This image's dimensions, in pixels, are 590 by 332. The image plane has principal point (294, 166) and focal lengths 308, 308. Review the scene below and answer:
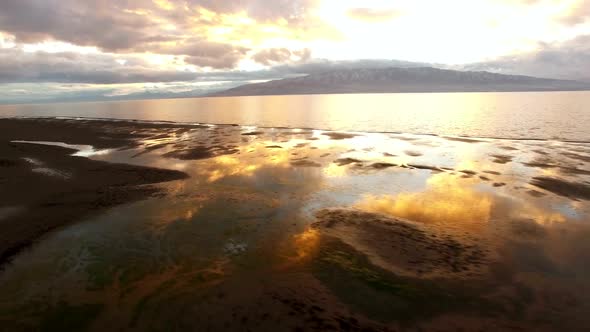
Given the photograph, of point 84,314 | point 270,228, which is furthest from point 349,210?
point 84,314

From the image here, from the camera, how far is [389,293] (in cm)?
1050

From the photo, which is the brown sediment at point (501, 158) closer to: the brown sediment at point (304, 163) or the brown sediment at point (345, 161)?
the brown sediment at point (345, 161)

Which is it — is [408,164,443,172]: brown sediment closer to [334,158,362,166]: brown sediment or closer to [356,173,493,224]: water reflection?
[356,173,493,224]: water reflection

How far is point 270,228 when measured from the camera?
15.3 meters

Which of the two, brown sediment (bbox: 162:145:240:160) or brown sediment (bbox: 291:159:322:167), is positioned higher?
brown sediment (bbox: 162:145:240:160)

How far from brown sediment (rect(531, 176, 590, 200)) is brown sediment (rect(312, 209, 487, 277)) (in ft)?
40.2

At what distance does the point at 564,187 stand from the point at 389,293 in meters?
19.3

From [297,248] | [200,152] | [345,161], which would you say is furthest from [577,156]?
[200,152]

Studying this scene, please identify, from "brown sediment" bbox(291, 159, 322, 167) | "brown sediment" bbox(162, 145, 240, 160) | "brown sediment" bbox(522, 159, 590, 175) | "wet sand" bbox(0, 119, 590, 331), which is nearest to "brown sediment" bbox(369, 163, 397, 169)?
"wet sand" bbox(0, 119, 590, 331)

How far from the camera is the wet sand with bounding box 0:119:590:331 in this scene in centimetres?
955

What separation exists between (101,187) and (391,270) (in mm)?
21150

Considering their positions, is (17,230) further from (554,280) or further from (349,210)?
(554,280)

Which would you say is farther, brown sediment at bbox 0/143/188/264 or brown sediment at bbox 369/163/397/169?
brown sediment at bbox 369/163/397/169

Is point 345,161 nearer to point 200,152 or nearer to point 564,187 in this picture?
point 564,187
